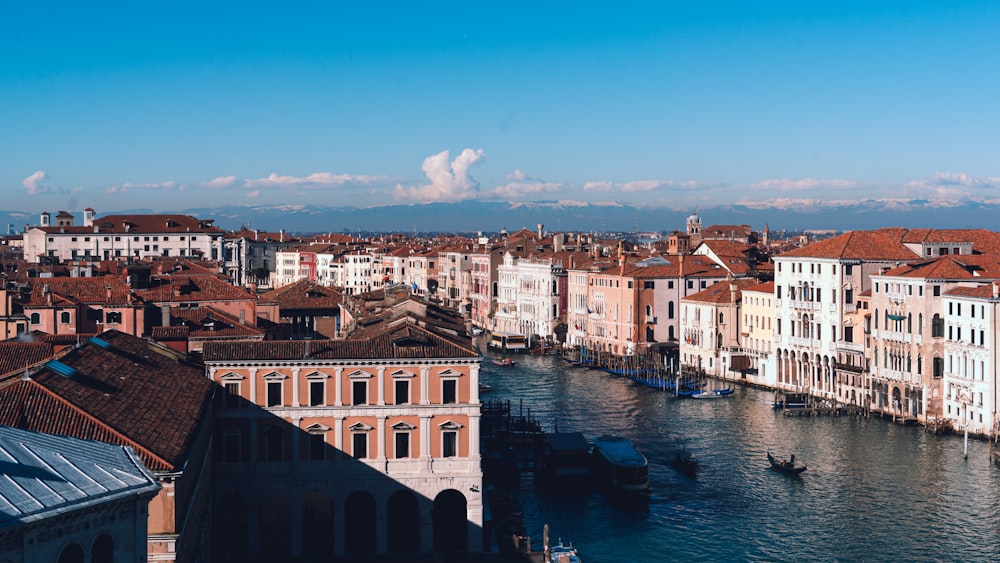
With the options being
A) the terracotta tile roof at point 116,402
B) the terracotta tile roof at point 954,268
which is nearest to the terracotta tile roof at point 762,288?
the terracotta tile roof at point 954,268

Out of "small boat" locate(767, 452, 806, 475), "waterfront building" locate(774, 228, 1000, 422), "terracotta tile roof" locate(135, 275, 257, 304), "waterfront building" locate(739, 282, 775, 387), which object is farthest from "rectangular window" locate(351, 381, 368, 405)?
"waterfront building" locate(739, 282, 775, 387)

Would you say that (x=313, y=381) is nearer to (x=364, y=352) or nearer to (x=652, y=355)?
(x=364, y=352)

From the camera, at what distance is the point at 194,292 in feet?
131

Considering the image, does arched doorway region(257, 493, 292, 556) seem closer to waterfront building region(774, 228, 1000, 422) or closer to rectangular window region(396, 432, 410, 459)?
rectangular window region(396, 432, 410, 459)

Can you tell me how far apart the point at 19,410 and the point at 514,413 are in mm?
29231

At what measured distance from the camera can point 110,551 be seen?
13391mm

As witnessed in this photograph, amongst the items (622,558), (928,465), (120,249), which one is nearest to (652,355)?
(928,465)

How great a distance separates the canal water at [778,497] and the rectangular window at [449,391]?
184 inches

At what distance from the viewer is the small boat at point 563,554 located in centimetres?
2372

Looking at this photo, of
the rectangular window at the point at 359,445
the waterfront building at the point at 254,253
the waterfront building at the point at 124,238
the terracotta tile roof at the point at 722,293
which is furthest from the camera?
the waterfront building at the point at 254,253

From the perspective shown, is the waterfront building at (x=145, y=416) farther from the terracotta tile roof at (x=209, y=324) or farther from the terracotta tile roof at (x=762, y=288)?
the terracotta tile roof at (x=762, y=288)

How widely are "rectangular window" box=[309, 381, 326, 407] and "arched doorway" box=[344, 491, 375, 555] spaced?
2003 millimetres

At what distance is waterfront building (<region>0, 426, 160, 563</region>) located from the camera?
11805mm

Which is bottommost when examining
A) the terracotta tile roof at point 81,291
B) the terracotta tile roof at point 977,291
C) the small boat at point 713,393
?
the small boat at point 713,393
